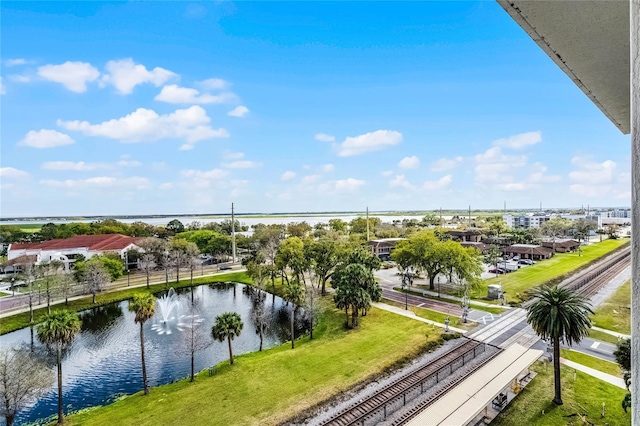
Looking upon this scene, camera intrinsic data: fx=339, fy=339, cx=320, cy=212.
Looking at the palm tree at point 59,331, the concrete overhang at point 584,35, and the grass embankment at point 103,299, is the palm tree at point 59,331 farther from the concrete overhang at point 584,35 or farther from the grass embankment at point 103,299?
the concrete overhang at point 584,35

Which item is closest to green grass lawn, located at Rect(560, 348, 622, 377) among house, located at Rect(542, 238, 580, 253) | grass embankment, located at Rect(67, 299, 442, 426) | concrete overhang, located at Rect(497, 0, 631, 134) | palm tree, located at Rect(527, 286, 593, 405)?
palm tree, located at Rect(527, 286, 593, 405)

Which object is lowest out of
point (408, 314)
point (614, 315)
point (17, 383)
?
point (408, 314)

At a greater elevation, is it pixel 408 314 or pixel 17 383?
pixel 17 383

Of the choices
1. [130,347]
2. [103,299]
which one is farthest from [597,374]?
[103,299]

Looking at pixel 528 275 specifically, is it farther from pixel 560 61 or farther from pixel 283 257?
pixel 560 61

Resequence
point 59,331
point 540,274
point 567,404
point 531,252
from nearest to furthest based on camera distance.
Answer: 1. point 567,404
2. point 59,331
3. point 540,274
4. point 531,252

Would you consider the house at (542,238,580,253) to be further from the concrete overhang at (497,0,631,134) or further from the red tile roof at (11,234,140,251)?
the red tile roof at (11,234,140,251)

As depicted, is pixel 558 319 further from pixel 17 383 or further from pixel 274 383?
pixel 17 383
